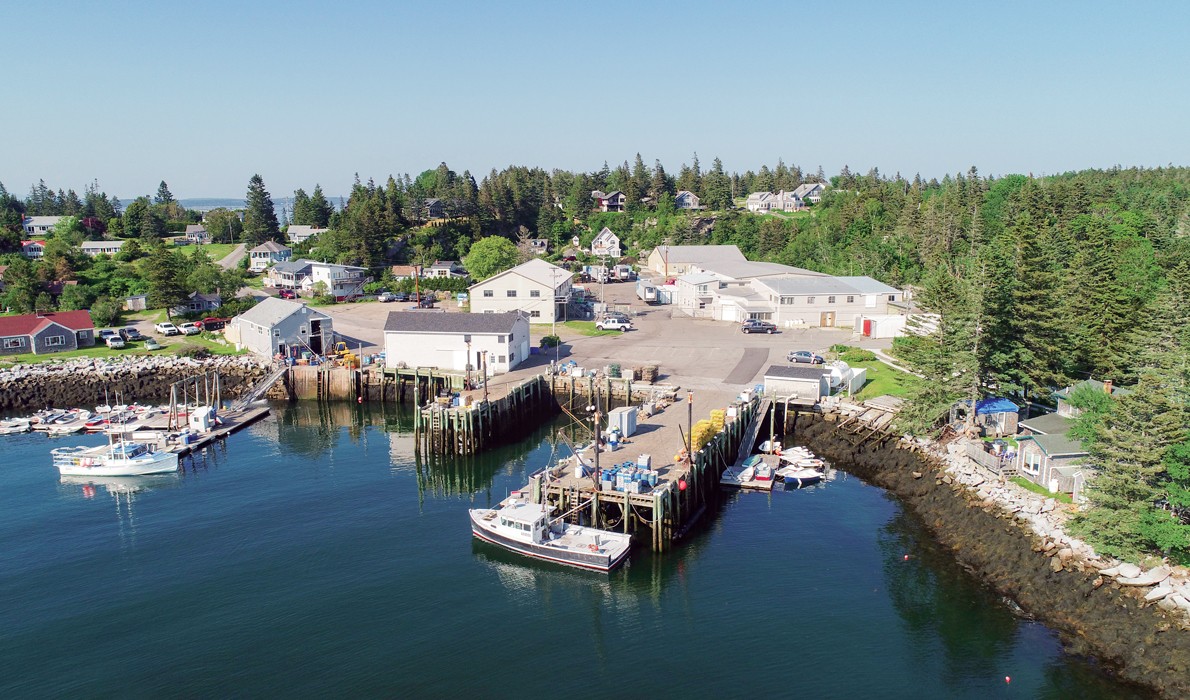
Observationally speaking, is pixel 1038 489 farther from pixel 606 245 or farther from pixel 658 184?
pixel 658 184

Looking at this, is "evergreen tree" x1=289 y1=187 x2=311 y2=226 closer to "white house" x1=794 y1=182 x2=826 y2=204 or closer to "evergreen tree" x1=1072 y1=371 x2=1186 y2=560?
"white house" x1=794 y1=182 x2=826 y2=204

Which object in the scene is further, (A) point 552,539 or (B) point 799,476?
(B) point 799,476

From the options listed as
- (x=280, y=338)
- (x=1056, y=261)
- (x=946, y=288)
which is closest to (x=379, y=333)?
(x=280, y=338)

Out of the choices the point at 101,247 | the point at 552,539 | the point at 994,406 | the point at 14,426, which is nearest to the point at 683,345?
the point at 994,406

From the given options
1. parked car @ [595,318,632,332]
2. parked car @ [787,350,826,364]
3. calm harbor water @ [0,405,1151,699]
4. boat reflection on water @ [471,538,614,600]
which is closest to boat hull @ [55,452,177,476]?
calm harbor water @ [0,405,1151,699]

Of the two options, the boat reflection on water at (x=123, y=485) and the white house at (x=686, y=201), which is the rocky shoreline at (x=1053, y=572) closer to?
the boat reflection on water at (x=123, y=485)
